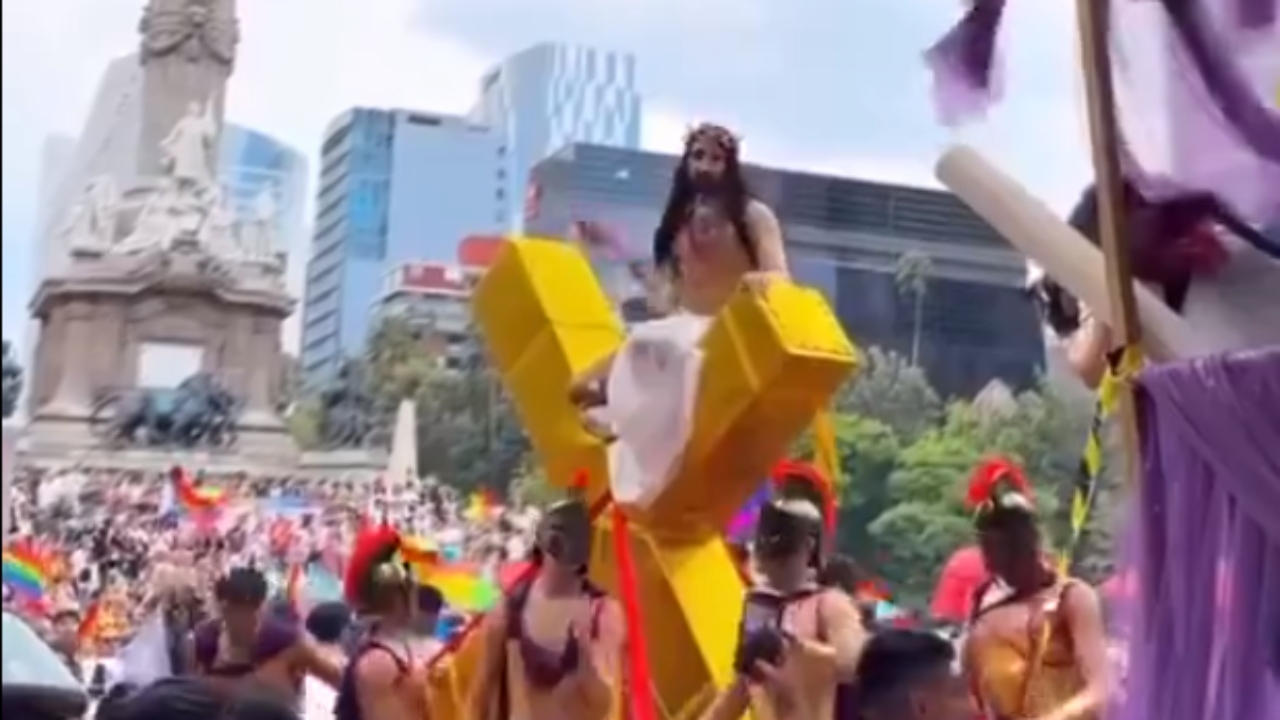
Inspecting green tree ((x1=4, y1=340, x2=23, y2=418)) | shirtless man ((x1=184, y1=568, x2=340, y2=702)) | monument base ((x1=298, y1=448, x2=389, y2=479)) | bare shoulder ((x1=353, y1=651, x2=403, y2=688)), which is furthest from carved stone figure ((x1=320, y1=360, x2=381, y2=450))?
green tree ((x1=4, y1=340, x2=23, y2=418))

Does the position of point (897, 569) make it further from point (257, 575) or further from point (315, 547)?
point (257, 575)

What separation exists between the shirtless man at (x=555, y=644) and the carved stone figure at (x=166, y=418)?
15132mm

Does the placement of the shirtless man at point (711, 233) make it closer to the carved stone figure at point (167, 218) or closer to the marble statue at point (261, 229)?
the carved stone figure at point (167, 218)

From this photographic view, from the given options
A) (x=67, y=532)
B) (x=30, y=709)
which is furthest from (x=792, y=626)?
(x=67, y=532)

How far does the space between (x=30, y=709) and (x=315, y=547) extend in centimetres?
1039

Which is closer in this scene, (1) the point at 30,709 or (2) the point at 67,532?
(1) the point at 30,709

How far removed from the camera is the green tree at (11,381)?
1.72 meters

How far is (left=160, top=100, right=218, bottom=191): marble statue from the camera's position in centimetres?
1930

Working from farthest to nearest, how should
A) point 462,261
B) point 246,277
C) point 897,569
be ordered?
1. point 462,261
2. point 246,277
3. point 897,569

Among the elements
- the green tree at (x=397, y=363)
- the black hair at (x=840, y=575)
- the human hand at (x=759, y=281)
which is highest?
the green tree at (x=397, y=363)

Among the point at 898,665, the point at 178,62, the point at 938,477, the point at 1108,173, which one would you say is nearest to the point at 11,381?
the point at 898,665

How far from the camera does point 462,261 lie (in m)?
20.5

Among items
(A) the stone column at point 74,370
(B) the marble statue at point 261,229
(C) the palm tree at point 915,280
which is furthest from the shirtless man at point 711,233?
(B) the marble statue at point 261,229

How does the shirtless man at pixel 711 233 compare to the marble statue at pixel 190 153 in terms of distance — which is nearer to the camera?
the shirtless man at pixel 711 233
